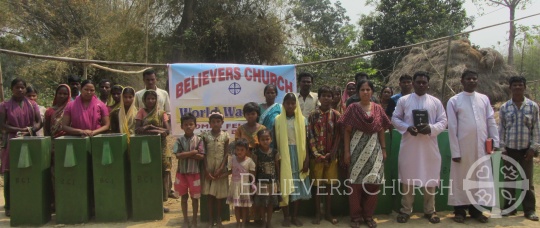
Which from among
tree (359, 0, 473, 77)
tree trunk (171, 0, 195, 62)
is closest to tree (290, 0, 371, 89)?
tree (359, 0, 473, 77)

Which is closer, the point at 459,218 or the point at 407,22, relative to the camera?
the point at 459,218

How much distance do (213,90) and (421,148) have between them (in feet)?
8.94

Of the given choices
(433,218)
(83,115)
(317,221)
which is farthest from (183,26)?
(433,218)

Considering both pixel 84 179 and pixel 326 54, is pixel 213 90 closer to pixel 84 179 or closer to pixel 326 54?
pixel 84 179

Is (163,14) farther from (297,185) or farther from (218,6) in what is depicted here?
(297,185)

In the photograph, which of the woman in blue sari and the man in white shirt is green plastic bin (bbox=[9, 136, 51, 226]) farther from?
the man in white shirt

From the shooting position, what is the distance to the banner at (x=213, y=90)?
554 cm

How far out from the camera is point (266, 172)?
434 cm

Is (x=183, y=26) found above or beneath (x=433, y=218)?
above

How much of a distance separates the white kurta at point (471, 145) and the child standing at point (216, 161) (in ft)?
8.53

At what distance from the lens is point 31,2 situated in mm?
17109

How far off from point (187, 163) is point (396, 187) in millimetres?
2529

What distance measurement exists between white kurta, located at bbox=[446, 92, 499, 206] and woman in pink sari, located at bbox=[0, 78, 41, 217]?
5.09 m

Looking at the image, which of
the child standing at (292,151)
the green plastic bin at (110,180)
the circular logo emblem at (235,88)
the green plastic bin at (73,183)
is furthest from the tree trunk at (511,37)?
the green plastic bin at (73,183)
